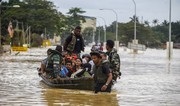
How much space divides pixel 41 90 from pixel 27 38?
94924 mm

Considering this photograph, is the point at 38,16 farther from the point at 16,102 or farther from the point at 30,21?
the point at 16,102

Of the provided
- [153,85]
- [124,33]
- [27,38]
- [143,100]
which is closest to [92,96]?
[143,100]

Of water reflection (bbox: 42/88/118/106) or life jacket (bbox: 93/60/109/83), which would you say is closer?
life jacket (bbox: 93/60/109/83)

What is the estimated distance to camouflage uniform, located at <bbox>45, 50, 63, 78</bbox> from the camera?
61.2 ft

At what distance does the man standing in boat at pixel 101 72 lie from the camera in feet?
44.4

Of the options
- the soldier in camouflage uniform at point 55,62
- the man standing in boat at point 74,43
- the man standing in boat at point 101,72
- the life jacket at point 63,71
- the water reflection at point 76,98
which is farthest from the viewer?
the man standing in boat at point 74,43

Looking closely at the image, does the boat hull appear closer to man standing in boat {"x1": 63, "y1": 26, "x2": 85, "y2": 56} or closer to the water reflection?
the water reflection

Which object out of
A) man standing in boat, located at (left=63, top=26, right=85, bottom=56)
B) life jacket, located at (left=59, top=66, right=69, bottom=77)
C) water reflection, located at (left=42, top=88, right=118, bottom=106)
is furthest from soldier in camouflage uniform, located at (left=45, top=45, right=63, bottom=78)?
water reflection, located at (left=42, top=88, right=118, bottom=106)

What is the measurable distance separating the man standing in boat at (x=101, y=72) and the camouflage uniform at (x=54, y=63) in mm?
4814

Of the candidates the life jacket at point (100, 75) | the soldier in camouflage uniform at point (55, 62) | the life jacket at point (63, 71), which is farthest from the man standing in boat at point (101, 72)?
the life jacket at point (63, 71)

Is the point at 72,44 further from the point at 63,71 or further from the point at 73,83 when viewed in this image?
the point at 73,83

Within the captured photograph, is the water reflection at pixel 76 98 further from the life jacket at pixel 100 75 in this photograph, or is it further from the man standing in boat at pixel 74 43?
the man standing in boat at pixel 74 43

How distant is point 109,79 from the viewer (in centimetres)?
1355

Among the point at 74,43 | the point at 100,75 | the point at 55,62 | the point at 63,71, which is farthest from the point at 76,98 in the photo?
the point at 74,43
